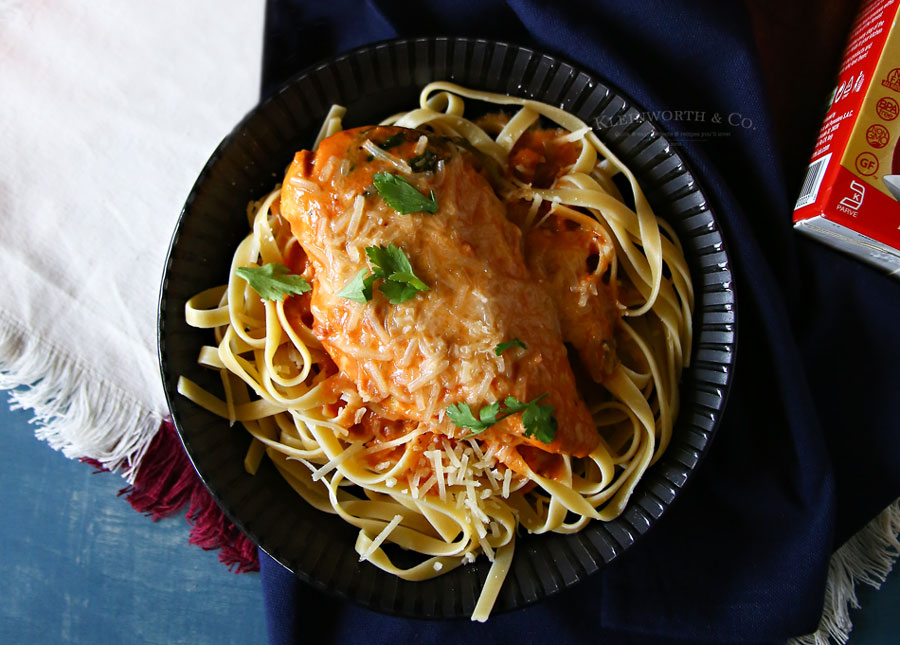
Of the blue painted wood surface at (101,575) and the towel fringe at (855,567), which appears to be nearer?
the towel fringe at (855,567)

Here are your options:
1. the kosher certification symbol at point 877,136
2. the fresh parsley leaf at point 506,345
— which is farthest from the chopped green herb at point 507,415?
the kosher certification symbol at point 877,136

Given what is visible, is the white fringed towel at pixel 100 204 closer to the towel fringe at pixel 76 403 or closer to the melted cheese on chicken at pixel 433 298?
the towel fringe at pixel 76 403

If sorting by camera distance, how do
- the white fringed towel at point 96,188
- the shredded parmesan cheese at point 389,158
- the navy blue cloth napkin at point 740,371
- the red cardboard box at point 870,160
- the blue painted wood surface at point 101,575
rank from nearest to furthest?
the shredded parmesan cheese at point 389,158 < the red cardboard box at point 870,160 < the navy blue cloth napkin at point 740,371 < the white fringed towel at point 96,188 < the blue painted wood surface at point 101,575

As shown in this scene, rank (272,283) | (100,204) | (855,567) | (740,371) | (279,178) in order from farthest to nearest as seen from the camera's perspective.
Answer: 1. (100,204)
2. (855,567)
3. (740,371)
4. (279,178)
5. (272,283)

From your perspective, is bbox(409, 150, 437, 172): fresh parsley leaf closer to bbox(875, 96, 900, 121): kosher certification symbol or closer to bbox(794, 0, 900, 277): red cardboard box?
bbox(794, 0, 900, 277): red cardboard box

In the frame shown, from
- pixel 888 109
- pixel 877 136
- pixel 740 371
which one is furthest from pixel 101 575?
pixel 888 109

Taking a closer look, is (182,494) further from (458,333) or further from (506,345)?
(506,345)
